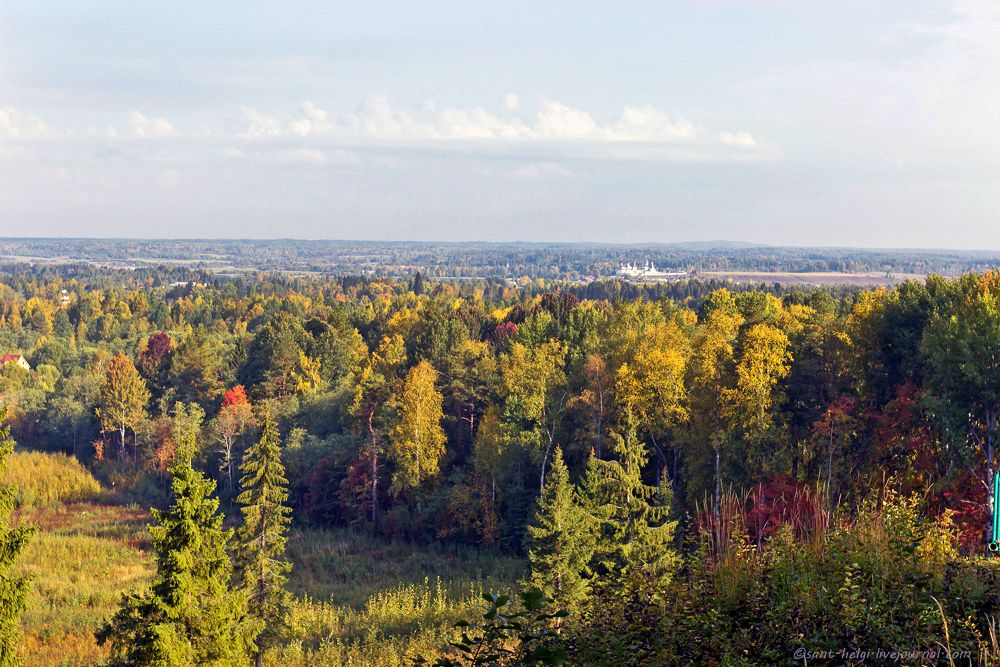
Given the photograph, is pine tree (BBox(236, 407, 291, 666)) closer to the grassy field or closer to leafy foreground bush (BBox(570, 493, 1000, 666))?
the grassy field

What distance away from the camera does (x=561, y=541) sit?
94.0 ft

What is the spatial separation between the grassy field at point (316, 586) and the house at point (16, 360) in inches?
1774

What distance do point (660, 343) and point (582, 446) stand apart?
19.7 feet

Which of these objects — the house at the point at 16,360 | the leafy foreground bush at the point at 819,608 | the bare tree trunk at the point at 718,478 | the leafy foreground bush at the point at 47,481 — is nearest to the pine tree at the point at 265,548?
the bare tree trunk at the point at 718,478

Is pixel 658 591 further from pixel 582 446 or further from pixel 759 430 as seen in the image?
pixel 582 446

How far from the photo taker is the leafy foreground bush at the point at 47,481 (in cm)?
5822

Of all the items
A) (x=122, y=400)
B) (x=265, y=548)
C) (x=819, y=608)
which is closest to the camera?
(x=819, y=608)

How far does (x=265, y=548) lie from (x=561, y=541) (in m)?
9.02

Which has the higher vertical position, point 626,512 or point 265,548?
point 626,512

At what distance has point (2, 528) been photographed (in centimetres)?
1623

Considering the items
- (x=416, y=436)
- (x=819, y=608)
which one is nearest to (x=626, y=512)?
(x=416, y=436)

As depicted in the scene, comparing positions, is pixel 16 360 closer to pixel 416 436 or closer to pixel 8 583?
pixel 416 436

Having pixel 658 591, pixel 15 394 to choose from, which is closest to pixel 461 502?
pixel 658 591

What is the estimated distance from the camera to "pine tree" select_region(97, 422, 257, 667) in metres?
18.8
